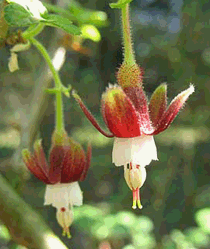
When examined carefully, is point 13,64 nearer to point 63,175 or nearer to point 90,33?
point 63,175

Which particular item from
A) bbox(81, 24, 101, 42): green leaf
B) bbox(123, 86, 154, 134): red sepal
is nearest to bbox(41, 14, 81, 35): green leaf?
bbox(123, 86, 154, 134): red sepal

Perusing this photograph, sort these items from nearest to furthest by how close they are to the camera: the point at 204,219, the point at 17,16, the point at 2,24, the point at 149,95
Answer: the point at 17,16 < the point at 2,24 < the point at 204,219 < the point at 149,95

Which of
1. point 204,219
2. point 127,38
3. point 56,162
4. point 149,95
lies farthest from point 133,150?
point 149,95

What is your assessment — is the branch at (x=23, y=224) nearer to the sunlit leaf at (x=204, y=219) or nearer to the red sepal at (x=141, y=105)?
the red sepal at (x=141, y=105)

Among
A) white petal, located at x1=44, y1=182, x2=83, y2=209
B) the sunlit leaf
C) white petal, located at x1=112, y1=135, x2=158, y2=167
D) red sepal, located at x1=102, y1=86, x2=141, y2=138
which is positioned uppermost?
red sepal, located at x1=102, y1=86, x2=141, y2=138

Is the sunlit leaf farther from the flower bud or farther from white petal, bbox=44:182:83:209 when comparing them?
the flower bud

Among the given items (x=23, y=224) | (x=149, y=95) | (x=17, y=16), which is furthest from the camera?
(x=149, y=95)
